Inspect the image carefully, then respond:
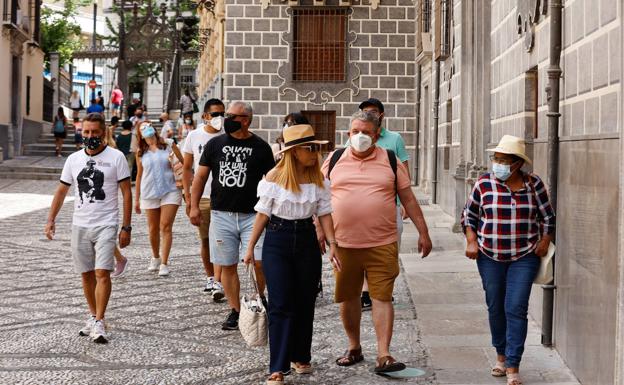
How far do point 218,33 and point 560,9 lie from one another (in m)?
25.9

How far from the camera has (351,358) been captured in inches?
279

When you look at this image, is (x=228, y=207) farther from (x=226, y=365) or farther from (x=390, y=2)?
(x=390, y=2)

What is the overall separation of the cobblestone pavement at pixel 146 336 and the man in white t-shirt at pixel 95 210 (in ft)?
1.23

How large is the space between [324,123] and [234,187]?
18000 millimetres

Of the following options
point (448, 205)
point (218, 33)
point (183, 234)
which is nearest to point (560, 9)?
point (183, 234)

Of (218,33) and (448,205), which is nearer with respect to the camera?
(448,205)

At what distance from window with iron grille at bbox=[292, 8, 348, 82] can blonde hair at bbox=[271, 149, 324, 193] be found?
1928 centimetres

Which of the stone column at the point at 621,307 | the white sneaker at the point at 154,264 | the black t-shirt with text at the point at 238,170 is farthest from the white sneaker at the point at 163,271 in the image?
the stone column at the point at 621,307

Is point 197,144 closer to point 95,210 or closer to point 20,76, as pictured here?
point 95,210

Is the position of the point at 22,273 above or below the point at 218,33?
below

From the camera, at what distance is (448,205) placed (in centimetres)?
1839

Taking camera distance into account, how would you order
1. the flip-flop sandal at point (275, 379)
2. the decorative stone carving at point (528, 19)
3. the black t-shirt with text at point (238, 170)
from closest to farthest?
the flip-flop sandal at point (275, 379) < the black t-shirt with text at point (238, 170) < the decorative stone carving at point (528, 19)

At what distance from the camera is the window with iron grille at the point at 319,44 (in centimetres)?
2573

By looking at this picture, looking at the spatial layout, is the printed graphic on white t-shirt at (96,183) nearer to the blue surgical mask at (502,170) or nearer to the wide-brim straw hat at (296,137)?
the wide-brim straw hat at (296,137)
